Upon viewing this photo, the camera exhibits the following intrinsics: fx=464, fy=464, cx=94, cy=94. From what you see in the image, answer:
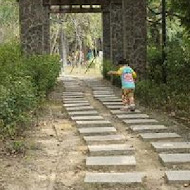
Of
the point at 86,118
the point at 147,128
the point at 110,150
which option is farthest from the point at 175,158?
the point at 86,118

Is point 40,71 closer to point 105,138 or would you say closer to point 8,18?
point 105,138

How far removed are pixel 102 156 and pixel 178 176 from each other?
1340mm

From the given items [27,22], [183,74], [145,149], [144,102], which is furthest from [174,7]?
[145,149]

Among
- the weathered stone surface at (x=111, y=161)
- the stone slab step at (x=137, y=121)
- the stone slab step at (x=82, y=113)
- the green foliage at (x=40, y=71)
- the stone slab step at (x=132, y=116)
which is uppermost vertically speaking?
the green foliage at (x=40, y=71)

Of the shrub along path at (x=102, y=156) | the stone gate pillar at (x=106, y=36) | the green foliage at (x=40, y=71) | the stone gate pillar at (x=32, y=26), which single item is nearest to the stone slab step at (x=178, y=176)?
the shrub along path at (x=102, y=156)

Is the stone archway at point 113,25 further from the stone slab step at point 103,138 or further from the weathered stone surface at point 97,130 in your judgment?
the stone slab step at point 103,138

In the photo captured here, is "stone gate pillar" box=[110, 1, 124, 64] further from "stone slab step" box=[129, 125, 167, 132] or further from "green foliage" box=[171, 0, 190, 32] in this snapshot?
"stone slab step" box=[129, 125, 167, 132]

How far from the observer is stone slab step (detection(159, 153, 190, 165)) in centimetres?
594

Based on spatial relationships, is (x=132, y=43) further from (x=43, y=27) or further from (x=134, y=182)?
(x=134, y=182)

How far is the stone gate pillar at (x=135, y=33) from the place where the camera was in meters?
15.9

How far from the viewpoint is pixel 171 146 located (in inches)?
267

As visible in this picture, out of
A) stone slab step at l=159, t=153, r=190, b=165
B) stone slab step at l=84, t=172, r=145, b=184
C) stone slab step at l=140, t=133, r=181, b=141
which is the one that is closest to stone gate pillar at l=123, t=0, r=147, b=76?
stone slab step at l=140, t=133, r=181, b=141

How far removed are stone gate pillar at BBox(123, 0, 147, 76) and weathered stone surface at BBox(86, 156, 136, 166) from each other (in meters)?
10.3

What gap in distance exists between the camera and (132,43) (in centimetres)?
1623
